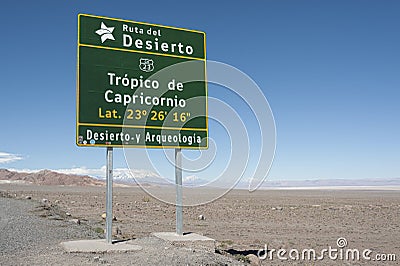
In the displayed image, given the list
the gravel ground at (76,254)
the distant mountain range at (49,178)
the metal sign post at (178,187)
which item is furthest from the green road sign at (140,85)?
the distant mountain range at (49,178)

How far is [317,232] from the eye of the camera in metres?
20.3

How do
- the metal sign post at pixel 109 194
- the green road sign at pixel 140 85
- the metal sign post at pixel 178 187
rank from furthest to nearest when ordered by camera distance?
the metal sign post at pixel 178 187, the green road sign at pixel 140 85, the metal sign post at pixel 109 194

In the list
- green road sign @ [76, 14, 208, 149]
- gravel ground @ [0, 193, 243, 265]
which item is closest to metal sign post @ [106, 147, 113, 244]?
green road sign @ [76, 14, 208, 149]

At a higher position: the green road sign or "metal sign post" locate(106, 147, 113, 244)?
the green road sign

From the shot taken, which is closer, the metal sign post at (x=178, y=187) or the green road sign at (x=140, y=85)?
the green road sign at (x=140, y=85)

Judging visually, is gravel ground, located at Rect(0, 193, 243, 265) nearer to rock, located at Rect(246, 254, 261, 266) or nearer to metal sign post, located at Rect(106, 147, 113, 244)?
metal sign post, located at Rect(106, 147, 113, 244)

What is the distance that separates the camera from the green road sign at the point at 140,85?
37.4 ft

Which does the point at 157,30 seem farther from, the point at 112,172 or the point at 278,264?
the point at 278,264

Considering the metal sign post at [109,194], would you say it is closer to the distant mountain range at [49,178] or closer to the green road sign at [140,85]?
the green road sign at [140,85]

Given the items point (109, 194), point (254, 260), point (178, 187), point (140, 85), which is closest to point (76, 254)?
point (109, 194)

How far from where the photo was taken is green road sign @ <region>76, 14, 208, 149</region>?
37.4ft

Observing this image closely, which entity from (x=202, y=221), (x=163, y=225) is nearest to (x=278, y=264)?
(x=163, y=225)

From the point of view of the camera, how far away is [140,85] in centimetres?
1212

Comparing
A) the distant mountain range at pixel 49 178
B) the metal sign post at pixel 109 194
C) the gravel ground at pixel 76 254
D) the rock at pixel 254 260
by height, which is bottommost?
the rock at pixel 254 260
